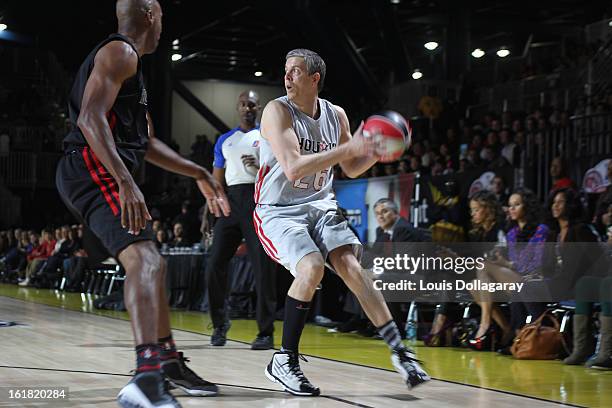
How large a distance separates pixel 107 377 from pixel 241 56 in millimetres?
25908

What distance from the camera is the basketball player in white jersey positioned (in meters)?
4.11

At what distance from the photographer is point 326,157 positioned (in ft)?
13.0

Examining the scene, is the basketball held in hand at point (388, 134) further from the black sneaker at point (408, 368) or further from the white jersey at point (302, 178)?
the black sneaker at point (408, 368)

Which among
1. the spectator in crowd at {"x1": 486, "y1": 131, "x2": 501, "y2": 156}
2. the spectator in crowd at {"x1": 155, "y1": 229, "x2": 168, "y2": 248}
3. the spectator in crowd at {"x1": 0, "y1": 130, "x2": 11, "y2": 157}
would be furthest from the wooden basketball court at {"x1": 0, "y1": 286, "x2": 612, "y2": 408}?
the spectator in crowd at {"x1": 0, "y1": 130, "x2": 11, "y2": 157}

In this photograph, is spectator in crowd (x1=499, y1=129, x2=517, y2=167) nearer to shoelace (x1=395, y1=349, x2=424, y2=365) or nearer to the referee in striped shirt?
the referee in striped shirt

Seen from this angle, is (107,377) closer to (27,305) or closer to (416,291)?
(416,291)

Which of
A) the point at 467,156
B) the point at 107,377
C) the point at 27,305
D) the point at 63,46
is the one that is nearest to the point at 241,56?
the point at 63,46

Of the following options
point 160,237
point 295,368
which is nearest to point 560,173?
point 295,368

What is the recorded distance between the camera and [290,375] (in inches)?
161

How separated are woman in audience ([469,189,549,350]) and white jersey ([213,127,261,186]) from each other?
6.56 feet

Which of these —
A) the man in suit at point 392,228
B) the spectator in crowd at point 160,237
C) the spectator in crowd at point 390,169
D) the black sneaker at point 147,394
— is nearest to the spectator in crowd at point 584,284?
the man in suit at point 392,228

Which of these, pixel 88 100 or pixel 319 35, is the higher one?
pixel 319 35

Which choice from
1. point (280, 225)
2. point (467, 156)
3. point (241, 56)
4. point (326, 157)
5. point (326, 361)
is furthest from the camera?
point (241, 56)

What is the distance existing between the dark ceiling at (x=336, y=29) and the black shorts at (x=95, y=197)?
1546cm
